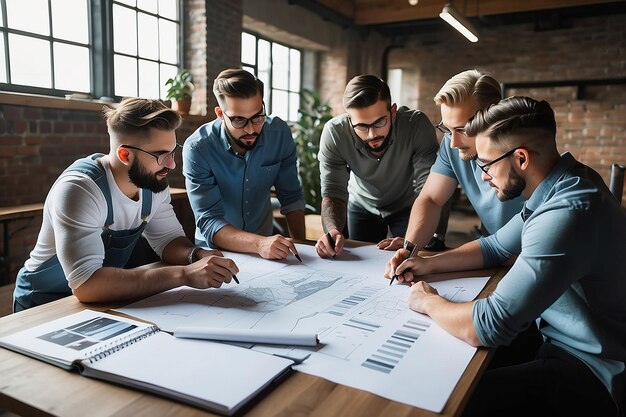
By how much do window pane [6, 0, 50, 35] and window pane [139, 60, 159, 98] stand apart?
1.05 m

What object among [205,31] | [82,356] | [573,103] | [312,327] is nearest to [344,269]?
→ [312,327]

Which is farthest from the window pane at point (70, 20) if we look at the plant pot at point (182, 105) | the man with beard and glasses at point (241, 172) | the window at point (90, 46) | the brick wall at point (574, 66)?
the brick wall at point (574, 66)

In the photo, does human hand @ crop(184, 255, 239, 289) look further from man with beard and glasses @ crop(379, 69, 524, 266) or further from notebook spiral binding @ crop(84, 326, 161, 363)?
man with beard and glasses @ crop(379, 69, 524, 266)

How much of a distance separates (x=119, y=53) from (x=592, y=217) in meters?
4.53

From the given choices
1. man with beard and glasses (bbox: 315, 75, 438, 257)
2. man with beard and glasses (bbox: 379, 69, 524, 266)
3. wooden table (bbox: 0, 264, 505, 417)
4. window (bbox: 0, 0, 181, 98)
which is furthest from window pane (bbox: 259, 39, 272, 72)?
wooden table (bbox: 0, 264, 505, 417)

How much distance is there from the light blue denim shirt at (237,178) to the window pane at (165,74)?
312 centimetres

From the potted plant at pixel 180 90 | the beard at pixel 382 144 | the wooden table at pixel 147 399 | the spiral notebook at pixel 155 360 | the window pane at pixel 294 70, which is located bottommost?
the wooden table at pixel 147 399

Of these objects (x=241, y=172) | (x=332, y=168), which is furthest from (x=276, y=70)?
(x=241, y=172)

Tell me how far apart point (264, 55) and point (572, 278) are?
21.0ft

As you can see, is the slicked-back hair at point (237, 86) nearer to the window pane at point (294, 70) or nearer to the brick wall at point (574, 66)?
the window pane at point (294, 70)

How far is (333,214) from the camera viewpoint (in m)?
2.46

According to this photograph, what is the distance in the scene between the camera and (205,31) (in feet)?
17.3

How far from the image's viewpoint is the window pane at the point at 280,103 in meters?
7.16

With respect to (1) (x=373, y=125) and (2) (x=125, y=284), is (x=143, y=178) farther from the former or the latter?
(1) (x=373, y=125)
